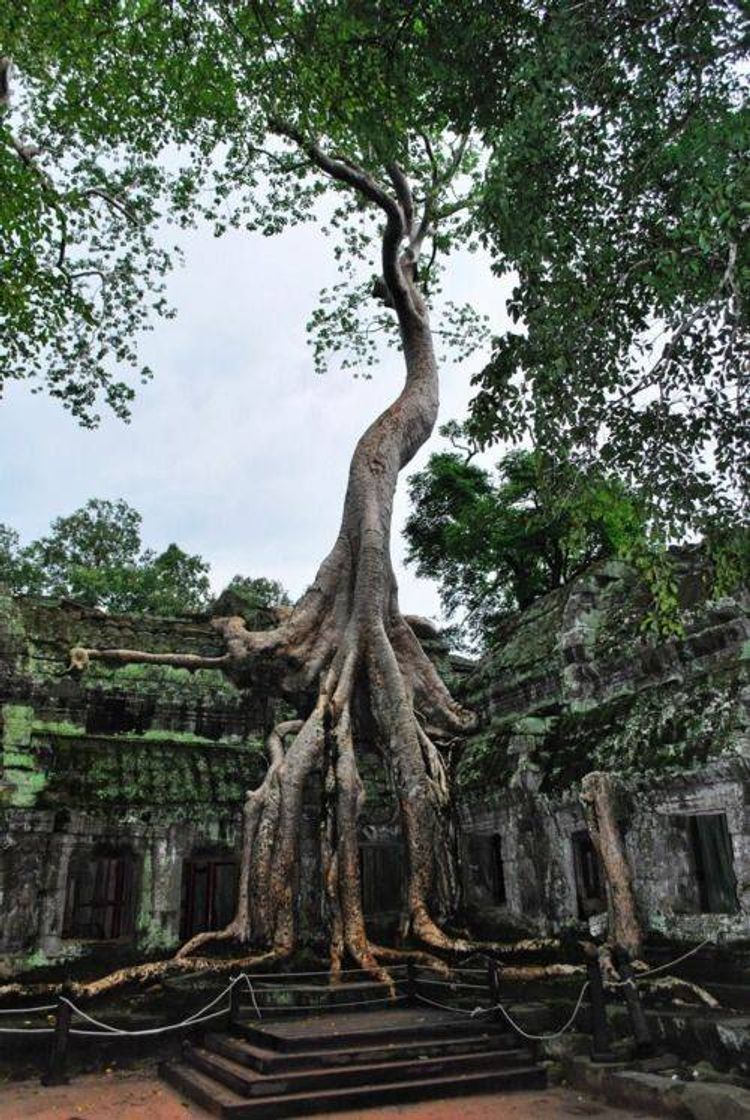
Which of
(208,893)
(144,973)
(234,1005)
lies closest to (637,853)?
(234,1005)

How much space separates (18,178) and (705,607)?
10709 millimetres

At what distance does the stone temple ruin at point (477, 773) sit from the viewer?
6023mm

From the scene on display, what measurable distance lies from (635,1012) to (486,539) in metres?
13.7

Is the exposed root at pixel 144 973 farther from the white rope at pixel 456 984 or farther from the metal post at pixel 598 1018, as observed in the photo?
the metal post at pixel 598 1018

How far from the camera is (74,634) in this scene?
31.6 ft

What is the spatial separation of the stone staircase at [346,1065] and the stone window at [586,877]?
5.11ft

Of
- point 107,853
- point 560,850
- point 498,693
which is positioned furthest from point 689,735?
point 107,853

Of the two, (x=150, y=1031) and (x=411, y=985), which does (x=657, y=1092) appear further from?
(x=150, y=1031)

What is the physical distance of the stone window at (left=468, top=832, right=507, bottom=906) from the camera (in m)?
8.34

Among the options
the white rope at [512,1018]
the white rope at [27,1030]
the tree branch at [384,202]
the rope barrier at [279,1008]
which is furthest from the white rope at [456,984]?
the tree branch at [384,202]

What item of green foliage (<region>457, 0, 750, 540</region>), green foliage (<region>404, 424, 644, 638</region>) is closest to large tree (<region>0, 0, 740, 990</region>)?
green foliage (<region>457, 0, 750, 540</region>)

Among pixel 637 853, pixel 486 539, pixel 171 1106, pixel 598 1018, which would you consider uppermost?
pixel 486 539

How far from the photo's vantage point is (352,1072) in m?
4.97

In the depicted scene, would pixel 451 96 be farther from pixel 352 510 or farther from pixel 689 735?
pixel 352 510
